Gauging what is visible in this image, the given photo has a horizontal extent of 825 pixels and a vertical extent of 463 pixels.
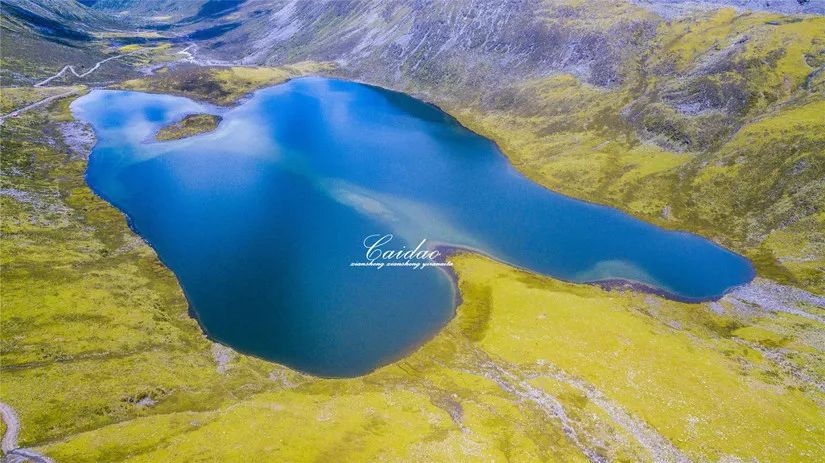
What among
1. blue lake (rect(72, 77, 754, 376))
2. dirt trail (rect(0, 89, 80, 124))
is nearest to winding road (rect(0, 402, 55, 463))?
blue lake (rect(72, 77, 754, 376))

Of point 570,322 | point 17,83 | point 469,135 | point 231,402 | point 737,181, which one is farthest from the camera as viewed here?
point 17,83

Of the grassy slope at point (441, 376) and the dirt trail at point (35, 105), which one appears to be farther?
the dirt trail at point (35, 105)

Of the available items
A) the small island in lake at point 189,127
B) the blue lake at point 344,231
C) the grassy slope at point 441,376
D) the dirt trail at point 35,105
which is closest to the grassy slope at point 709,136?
the grassy slope at point 441,376

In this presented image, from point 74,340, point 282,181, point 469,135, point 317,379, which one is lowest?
point 74,340

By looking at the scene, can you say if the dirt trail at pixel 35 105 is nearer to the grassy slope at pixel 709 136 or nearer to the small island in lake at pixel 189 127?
the small island in lake at pixel 189 127

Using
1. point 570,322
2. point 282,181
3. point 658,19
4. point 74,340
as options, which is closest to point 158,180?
point 282,181

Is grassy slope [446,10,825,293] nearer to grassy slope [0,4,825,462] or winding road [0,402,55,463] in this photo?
grassy slope [0,4,825,462]

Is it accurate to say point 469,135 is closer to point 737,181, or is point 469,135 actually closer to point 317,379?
point 737,181
